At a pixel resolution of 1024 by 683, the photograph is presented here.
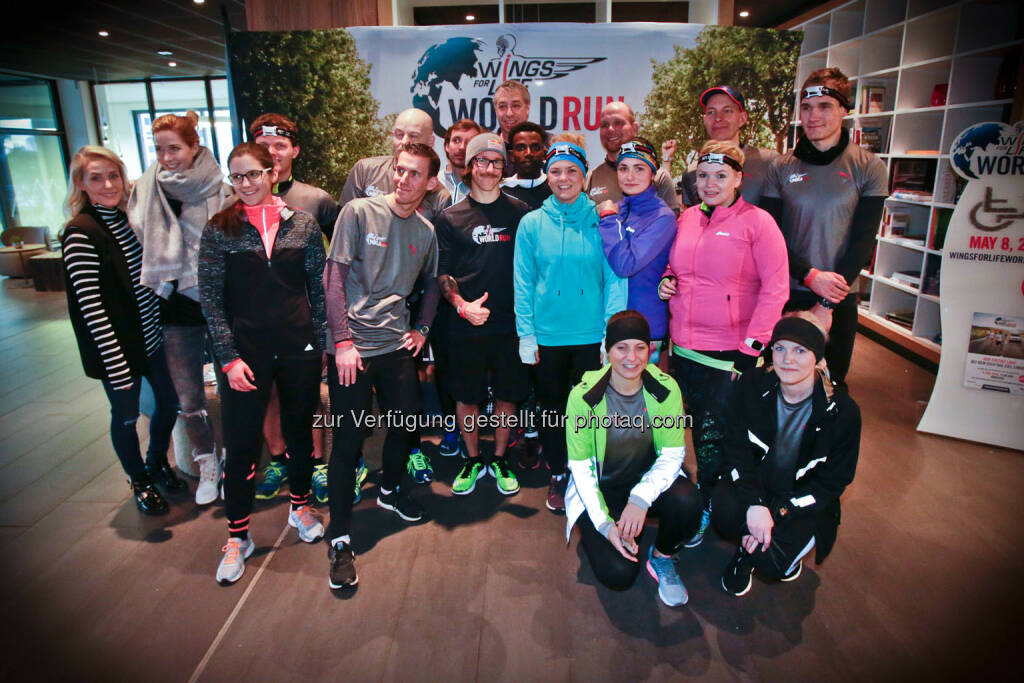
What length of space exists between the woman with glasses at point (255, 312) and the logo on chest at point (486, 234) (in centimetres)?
65

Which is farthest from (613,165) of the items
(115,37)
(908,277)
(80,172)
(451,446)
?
(115,37)

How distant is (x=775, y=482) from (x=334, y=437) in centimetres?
168

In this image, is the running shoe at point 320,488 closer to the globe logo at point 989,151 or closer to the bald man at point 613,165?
the bald man at point 613,165

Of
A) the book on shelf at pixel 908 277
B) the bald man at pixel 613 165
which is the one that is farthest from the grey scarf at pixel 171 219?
the book on shelf at pixel 908 277

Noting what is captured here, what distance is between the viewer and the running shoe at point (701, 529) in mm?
2525

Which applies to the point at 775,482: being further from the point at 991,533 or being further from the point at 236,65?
the point at 236,65

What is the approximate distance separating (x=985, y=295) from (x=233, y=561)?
13.2 ft

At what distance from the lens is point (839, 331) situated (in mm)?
3053

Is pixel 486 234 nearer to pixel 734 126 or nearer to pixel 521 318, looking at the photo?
pixel 521 318

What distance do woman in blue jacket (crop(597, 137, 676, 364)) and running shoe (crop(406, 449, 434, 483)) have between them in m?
1.33

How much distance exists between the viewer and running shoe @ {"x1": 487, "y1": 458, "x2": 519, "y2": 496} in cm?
290

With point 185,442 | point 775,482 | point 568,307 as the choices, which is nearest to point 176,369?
point 185,442

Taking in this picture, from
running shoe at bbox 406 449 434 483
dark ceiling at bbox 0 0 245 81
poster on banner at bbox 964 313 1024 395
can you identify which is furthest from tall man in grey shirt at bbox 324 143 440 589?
dark ceiling at bbox 0 0 245 81

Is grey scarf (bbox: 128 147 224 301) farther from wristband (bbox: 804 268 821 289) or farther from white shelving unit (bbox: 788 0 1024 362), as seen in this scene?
white shelving unit (bbox: 788 0 1024 362)
